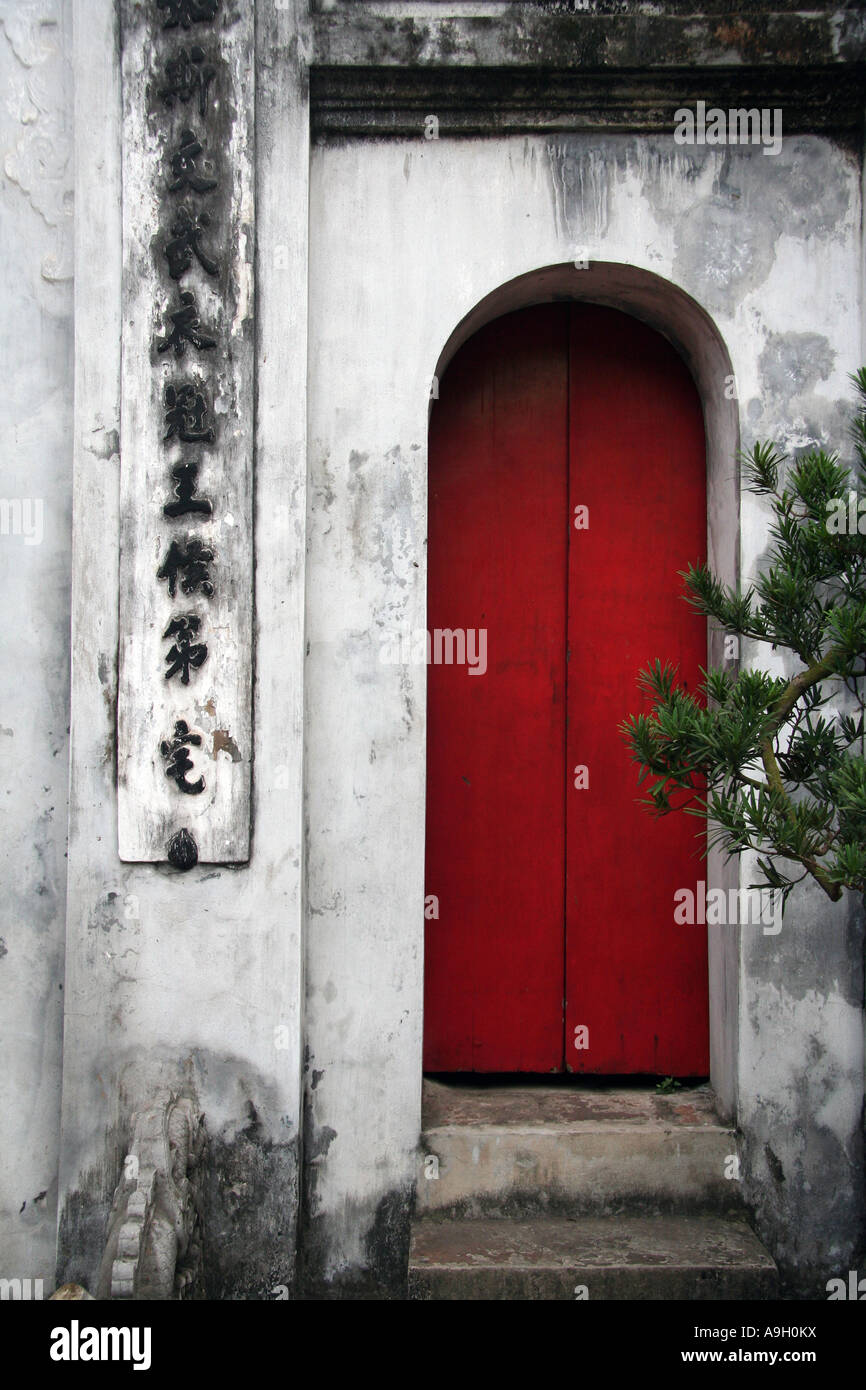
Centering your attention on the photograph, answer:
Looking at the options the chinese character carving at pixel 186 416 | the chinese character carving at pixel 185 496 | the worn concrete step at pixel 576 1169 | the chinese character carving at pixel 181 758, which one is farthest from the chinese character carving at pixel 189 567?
the worn concrete step at pixel 576 1169

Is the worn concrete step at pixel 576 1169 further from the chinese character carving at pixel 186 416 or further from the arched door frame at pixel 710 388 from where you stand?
the chinese character carving at pixel 186 416

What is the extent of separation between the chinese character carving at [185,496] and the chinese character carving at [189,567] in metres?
0.11

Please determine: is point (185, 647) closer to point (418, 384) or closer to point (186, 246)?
point (418, 384)

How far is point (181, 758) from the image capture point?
11.6ft

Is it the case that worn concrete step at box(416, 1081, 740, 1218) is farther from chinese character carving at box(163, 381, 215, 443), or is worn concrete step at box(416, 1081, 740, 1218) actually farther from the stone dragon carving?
chinese character carving at box(163, 381, 215, 443)

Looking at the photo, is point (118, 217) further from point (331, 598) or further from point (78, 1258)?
point (78, 1258)

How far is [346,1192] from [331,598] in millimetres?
2110

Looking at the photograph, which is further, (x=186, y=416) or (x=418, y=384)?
(x=418, y=384)

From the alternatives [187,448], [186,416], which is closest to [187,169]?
[186,416]

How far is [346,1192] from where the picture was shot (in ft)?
11.9

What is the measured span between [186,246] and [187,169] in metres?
0.26

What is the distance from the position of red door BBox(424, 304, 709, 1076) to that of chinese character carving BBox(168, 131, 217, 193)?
1.15m

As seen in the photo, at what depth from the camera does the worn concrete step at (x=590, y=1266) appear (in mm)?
3330
